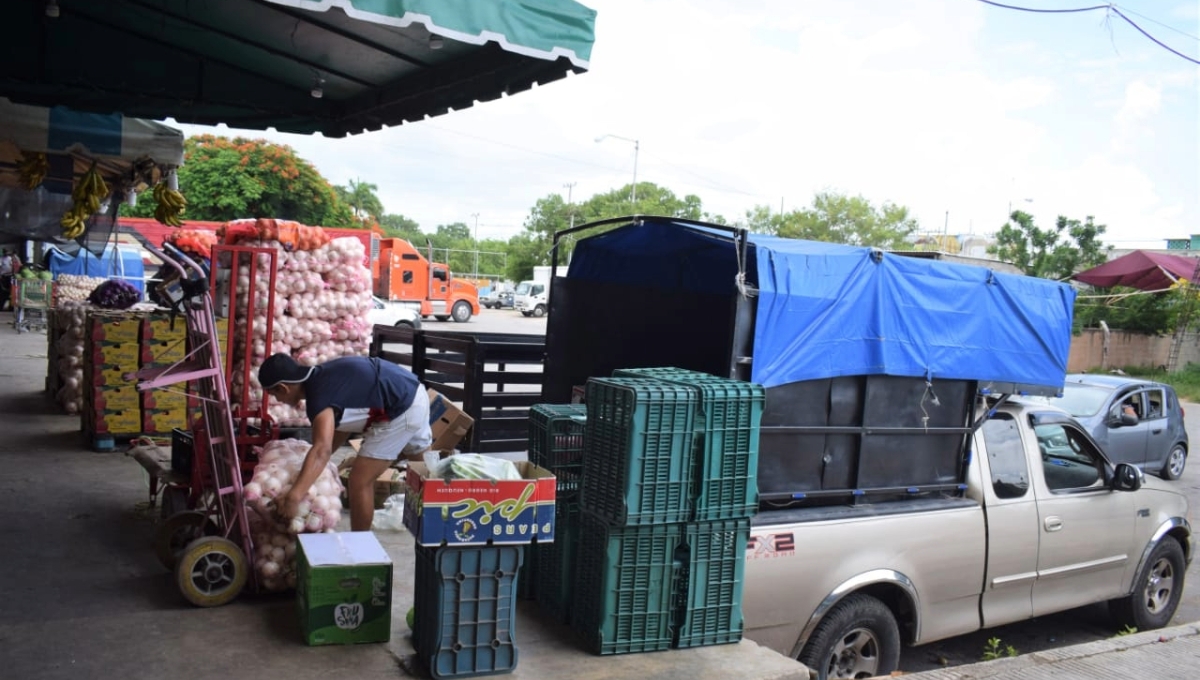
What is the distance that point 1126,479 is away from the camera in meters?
6.44

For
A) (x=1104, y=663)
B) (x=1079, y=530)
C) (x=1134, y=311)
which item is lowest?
(x=1104, y=663)

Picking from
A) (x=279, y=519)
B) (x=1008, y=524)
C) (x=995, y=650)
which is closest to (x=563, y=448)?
(x=279, y=519)

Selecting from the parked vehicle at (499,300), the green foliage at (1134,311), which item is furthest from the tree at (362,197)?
the green foliage at (1134,311)

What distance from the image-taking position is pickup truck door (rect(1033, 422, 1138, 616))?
6.18m

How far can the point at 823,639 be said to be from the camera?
199 inches

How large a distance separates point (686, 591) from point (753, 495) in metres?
0.61

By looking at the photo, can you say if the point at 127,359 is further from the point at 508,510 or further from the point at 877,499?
the point at 877,499

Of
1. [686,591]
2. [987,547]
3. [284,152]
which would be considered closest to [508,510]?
[686,591]

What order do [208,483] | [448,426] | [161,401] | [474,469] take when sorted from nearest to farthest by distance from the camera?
1. [474,469]
2. [208,483]
3. [448,426]
4. [161,401]

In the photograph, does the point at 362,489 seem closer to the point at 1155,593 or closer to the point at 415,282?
the point at 1155,593

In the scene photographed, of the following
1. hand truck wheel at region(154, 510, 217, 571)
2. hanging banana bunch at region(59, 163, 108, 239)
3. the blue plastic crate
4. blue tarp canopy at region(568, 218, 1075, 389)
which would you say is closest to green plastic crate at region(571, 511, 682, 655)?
the blue plastic crate

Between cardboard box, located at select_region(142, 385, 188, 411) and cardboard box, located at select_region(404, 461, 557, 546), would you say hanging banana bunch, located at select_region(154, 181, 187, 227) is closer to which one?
cardboard box, located at select_region(142, 385, 188, 411)

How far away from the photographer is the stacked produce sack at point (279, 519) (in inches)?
205

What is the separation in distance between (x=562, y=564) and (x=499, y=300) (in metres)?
59.0
